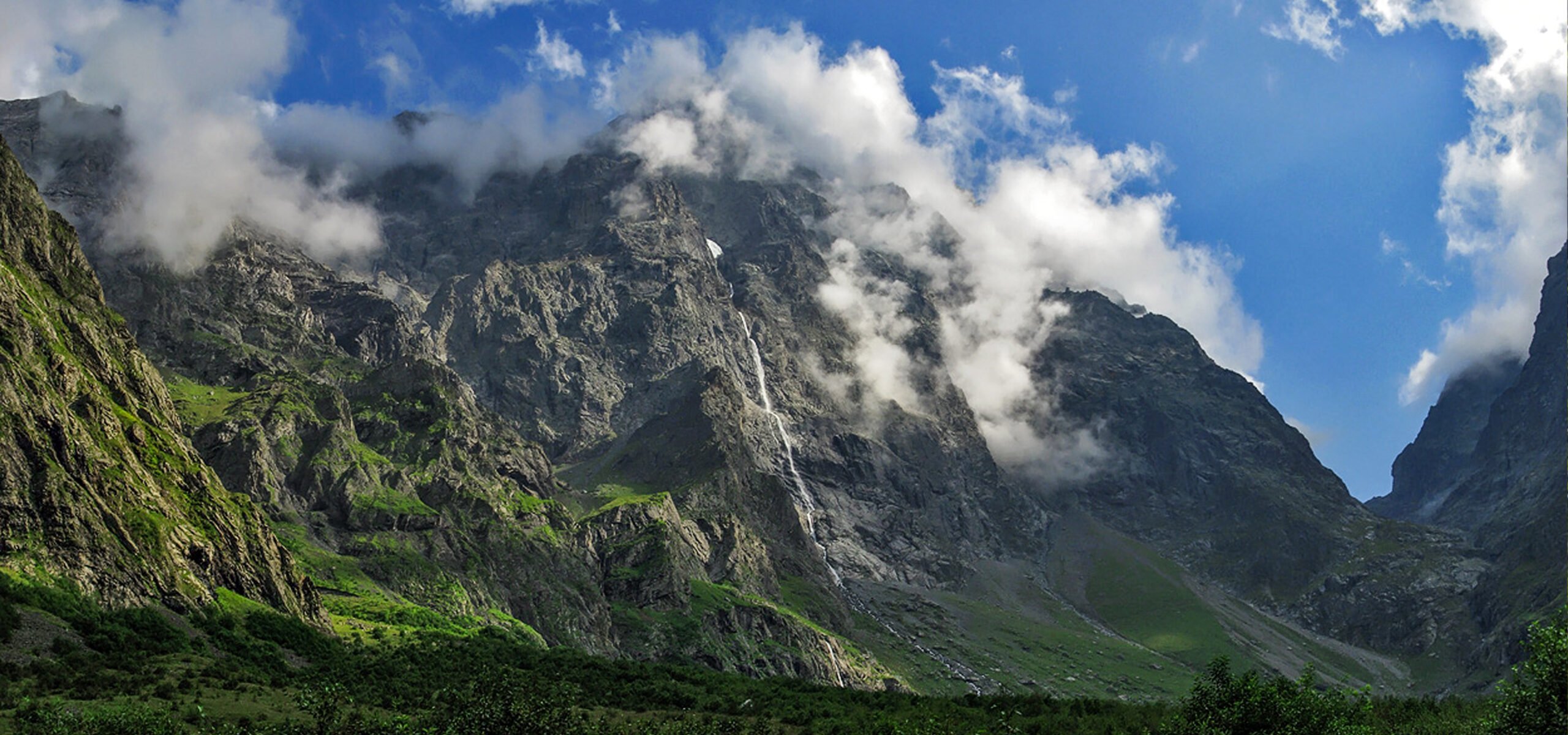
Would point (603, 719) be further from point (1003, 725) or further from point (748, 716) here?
point (1003, 725)

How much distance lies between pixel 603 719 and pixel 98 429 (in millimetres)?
104221

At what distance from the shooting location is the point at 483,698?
93.4 meters

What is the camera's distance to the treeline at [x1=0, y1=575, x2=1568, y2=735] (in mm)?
91875

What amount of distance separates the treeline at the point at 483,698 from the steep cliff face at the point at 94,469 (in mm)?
8234

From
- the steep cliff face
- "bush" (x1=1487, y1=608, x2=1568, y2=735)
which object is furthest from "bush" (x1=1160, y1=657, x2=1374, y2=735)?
the steep cliff face

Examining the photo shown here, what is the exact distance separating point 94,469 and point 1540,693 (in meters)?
174

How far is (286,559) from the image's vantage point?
189000mm

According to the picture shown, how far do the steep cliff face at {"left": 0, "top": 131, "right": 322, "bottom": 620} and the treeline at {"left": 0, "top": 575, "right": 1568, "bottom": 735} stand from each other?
823cm

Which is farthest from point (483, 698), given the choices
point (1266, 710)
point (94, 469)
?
point (94, 469)

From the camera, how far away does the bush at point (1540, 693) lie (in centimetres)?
6806

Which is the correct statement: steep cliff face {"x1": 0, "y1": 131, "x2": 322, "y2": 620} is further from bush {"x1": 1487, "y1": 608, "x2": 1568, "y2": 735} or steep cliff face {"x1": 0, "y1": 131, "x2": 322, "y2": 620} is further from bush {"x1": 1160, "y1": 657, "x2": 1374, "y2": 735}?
bush {"x1": 1487, "y1": 608, "x2": 1568, "y2": 735}

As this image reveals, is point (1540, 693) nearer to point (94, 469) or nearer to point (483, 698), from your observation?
point (483, 698)

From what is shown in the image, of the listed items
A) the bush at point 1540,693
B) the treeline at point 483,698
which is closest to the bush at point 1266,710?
the treeline at point 483,698

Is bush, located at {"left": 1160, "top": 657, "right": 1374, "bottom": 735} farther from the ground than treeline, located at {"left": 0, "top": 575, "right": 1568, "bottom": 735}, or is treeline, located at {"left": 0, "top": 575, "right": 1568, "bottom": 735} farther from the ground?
bush, located at {"left": 1160, "top": 657, "right": 1374, "bottom": 735}
